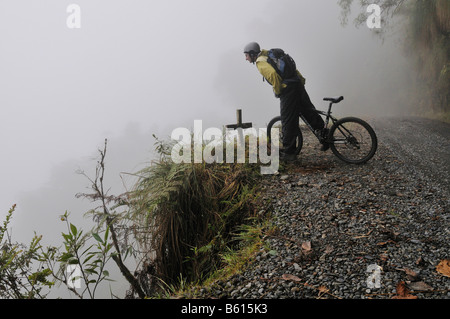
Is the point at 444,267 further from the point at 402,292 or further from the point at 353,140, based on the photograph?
the point at 353,140

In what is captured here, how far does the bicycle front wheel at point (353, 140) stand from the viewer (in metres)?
4.75

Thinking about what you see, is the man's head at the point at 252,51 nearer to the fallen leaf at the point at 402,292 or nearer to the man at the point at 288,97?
the man at the point at 288,97

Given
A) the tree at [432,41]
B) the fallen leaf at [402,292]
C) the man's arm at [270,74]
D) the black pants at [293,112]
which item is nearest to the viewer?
the fallen leaf at [402,292]

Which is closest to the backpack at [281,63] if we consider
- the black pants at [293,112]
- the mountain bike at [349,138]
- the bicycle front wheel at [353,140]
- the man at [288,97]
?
the man at [288,97]

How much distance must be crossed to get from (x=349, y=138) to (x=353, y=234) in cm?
242

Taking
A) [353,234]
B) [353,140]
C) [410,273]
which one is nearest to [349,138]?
[353,140]

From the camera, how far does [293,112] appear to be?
4.98m

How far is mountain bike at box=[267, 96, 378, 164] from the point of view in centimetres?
477

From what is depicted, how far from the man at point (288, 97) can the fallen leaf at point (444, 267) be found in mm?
2998

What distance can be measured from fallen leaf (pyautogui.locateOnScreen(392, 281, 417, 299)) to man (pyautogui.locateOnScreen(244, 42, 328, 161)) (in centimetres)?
322
